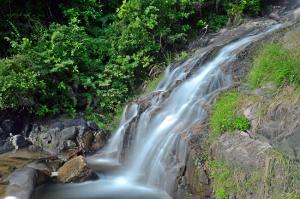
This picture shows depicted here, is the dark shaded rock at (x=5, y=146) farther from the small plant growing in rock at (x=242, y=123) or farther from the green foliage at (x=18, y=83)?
the small plant growing in rock at (x=242, y=123)

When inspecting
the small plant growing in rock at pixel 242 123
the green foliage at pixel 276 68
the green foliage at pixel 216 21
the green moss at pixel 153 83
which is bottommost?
the small plant growing in rock at pixel 242 123

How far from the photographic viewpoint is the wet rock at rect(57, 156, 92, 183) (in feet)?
27.5

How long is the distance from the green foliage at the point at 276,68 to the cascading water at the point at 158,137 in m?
0.85

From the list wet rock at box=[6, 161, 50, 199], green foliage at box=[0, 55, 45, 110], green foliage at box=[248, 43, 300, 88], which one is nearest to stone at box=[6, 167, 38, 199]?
wet rock at box=[6, 161, 50, 199]

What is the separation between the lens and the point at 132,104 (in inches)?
426

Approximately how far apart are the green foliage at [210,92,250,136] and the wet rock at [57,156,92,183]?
2473 mm

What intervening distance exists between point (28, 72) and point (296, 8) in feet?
27.7

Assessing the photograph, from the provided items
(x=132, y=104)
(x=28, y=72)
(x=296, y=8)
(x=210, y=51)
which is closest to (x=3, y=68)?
(x=28, y=72)

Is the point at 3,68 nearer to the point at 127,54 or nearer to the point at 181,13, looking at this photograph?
the point at 127,54

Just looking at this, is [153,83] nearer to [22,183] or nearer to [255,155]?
[22,183]

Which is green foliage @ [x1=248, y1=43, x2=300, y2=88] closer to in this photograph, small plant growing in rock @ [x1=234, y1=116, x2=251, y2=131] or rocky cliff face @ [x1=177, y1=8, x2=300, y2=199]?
rocky cliff face @ [x1=177, y1=8, x2=300, y2=199]

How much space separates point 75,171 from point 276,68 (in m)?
4.12

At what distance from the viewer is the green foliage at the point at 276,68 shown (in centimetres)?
790

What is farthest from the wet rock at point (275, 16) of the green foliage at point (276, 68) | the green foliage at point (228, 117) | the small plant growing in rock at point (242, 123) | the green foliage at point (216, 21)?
the small plant growing in rock at point (242, 123)
